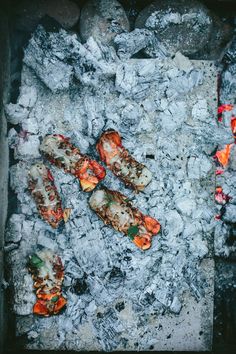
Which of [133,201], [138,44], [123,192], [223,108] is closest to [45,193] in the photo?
[123,192]

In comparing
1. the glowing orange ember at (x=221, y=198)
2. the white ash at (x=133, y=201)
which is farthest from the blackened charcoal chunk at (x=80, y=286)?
the glowing orange ember at (x=221, y=198)

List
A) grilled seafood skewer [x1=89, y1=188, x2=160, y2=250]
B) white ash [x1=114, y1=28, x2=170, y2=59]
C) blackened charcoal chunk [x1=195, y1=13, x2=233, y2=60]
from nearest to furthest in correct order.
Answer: grilled seafood skewer [x1=89, y1=188, x2=160, y2=250] < white ash [x1=114, y1=28, x2=170, y2=59] < blackened charcoal chunk [x1=195, y1=13, x2=233, y2=60]

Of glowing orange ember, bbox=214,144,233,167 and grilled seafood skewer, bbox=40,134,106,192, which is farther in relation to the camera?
glowing orange ember, bbox=214,144,233,167

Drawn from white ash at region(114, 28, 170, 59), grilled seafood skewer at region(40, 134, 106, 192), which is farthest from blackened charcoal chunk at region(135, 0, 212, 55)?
grilled seafood skewer at region(40, 134, 106, 192)

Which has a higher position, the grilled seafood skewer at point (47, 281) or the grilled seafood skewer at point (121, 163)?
the grilled seafood skewer at point (121, 163)

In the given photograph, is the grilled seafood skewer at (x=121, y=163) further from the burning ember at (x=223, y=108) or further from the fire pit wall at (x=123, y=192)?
the burning ember at (x=223, y=108)

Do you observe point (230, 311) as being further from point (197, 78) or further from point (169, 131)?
point (197, 78)

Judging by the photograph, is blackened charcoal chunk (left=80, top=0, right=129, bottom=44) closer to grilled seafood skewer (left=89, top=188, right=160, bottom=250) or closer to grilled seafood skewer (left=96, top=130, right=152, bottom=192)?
grilled seafood skewer (left=96, top=130, right=152, bottom=192)
